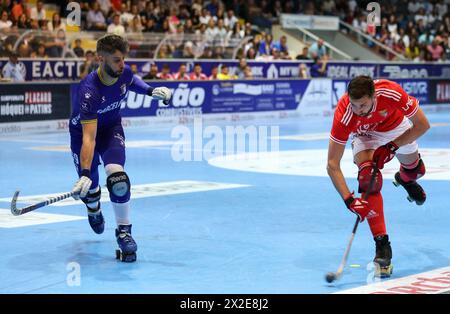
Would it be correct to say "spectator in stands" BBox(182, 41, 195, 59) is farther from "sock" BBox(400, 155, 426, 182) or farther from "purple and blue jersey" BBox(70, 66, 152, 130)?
"purple and blue jersey" BBox(70, 66, 152, 130)

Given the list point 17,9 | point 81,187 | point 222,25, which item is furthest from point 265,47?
point 81,187

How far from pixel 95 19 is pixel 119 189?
1906 centimetres

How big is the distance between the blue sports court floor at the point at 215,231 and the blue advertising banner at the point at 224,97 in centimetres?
702

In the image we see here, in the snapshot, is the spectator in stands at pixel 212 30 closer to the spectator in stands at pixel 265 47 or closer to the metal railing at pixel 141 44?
the metal railing at pixel 141 44

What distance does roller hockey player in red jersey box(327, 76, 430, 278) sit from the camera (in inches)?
288

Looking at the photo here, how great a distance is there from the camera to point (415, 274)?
741cm

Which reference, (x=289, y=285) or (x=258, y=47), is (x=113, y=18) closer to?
(x=258, y=47)

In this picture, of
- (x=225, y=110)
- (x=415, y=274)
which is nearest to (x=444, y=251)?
(x=415, y=274)

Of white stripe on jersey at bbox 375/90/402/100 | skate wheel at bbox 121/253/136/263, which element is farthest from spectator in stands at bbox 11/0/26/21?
white stripe on jersey at bbox 375/90/402/100

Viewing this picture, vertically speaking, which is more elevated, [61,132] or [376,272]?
[376,272]

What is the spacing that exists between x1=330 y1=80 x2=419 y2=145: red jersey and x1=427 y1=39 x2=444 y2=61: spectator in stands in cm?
2940

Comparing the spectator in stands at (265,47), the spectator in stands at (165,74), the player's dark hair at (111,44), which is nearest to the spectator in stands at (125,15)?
the spectator in stands at (165,74)

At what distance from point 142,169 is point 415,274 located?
833 cm

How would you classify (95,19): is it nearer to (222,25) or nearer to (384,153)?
(222,25)
